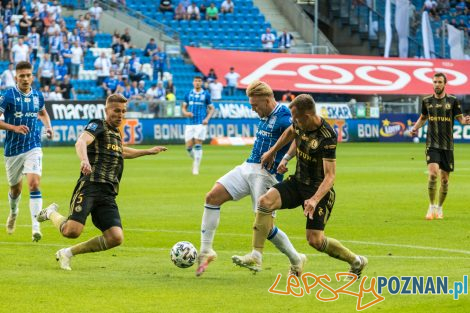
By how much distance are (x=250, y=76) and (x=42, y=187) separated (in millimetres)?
28866

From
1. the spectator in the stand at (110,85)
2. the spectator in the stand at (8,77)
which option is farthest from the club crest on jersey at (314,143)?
the spectator in the stand at (110,85)

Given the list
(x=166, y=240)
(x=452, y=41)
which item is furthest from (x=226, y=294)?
(x=452, y=41)

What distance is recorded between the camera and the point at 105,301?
10484 mm

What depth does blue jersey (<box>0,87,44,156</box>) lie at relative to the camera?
15.9 m

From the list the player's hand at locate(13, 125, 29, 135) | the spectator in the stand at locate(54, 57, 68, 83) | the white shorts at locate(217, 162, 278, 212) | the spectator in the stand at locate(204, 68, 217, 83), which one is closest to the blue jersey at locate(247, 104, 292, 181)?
the white shorts at locate(217, 162, 278, 212)

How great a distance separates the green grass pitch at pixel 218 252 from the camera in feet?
34.3

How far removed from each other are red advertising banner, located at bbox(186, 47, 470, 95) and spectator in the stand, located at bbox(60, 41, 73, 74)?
6731 mm

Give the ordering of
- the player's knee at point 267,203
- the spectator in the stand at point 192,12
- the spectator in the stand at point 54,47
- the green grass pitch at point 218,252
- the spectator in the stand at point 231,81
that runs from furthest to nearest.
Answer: the spectator in the stand at point 192,12 → the spectator in the stand at point 231,81 → the spectator in the stand at point 54,47 → the player's knee at point 267,203 → the green grass pitch at point 218,252

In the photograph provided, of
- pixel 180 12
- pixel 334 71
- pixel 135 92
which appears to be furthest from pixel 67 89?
pixel 334 71

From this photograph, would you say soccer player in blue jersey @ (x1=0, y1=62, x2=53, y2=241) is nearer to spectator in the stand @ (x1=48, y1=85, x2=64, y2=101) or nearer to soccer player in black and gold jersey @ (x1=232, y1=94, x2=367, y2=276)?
soccer player in black and gold jersey @ (x1=232, y1=94, x2=367, y2=276)

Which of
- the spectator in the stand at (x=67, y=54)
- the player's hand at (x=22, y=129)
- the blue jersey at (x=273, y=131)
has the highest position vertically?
the blue jersey at (x=273, y=131)

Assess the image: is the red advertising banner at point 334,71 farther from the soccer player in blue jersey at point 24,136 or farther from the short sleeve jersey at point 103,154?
the short sleeve jersey at point 103,154

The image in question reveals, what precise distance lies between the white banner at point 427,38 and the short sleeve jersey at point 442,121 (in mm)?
38950

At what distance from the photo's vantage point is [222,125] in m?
48.0
